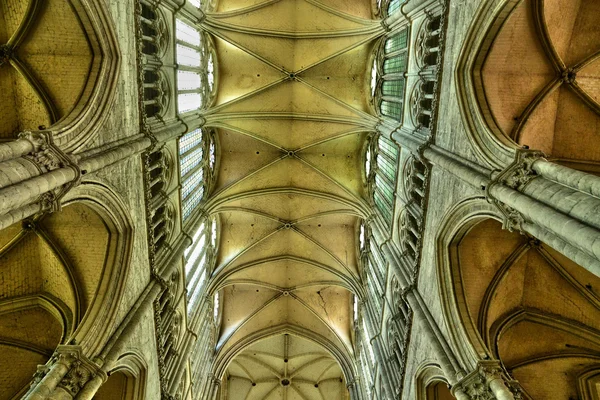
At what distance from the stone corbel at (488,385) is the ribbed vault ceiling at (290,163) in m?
11.3

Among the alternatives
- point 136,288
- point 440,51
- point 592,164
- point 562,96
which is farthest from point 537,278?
point 136,288

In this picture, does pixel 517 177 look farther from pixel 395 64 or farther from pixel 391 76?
pixel 395 64

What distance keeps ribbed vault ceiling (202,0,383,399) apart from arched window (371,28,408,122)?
0.84 meters

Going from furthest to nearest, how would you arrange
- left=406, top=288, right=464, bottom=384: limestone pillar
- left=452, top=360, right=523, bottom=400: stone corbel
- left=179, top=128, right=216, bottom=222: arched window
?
left=179, top=128, right=216, bottom=222: arched window
left=406, top=288, right=464, bottom=384: limestone pillar
left=452, top=360, right=523, bottom=400: stone corbel

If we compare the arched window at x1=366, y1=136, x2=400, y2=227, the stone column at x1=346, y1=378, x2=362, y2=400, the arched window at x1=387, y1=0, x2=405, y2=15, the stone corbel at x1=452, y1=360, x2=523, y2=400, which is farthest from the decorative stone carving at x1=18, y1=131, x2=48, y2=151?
the stone column at x1=346, y1=378, x2=362, y2=400

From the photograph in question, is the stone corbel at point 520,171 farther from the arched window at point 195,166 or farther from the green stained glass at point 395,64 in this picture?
the arched window at point 195,166

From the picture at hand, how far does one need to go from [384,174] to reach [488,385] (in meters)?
10.9

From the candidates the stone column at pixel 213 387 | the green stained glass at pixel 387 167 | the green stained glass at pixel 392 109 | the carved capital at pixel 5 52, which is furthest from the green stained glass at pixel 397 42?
the stone column at pixel 213 387

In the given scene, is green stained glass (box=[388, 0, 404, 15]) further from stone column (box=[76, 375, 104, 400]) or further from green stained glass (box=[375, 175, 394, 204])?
stone column (box=[76, 375, 104, 400])

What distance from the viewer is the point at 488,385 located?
776cm

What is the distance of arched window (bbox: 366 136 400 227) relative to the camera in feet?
52.9

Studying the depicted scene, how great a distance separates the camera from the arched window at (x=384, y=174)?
52.9 ft

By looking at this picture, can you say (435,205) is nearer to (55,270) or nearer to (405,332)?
(405,332)

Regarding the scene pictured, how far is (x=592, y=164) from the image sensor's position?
33.0 feet
